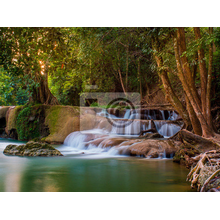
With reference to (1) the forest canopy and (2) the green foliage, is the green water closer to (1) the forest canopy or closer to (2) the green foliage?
(1) the forest canopy

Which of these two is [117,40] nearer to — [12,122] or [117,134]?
[117,134]

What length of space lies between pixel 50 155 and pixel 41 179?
2.60 metres

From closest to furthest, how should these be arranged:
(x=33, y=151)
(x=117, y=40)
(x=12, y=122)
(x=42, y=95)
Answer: (x=33, y=151) < (x=117, y=40) < (x=42, y=95) < (x=12, y=122)

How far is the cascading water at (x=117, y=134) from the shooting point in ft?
26.9

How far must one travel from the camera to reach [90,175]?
5344 mm

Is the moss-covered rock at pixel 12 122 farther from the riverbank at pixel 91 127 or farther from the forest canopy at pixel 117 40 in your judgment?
the forest canopy at pixel 117 40

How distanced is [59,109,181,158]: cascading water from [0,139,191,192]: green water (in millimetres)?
1092

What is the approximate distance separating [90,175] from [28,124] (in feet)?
28.5

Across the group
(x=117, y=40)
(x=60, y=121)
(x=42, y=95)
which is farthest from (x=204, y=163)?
(x=42, y=95)

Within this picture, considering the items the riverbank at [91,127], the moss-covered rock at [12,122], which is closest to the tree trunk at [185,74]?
the riverbank at [91,127]

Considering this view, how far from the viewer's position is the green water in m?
4.29

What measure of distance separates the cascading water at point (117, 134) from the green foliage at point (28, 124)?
2757 millimetres

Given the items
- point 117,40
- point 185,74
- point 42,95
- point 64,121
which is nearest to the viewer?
point 185,74

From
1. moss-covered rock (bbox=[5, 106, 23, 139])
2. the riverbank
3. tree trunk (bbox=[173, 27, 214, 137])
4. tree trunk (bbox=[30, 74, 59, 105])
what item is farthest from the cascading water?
moss-covered rock (bbox=[5, 106, 23, 139])
